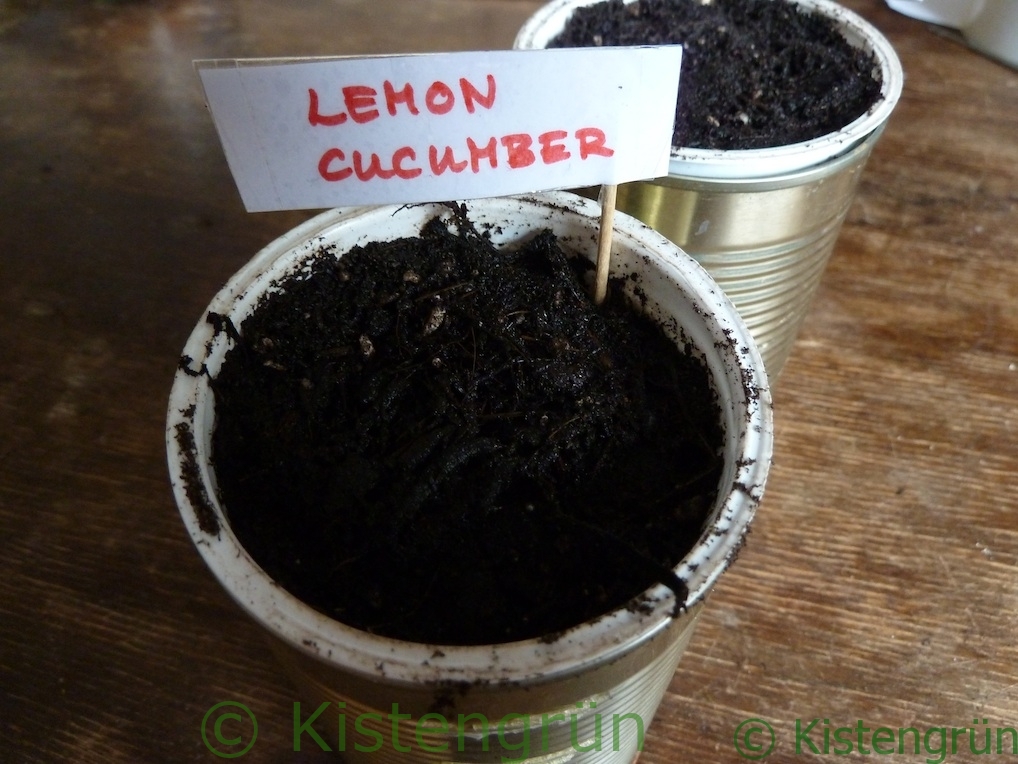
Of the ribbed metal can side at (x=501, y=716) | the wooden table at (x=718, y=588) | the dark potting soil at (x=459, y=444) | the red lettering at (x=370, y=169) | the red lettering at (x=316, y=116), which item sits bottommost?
the wooden table at (x=718, y=588)

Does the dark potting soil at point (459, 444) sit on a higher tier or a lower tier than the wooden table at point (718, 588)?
higher

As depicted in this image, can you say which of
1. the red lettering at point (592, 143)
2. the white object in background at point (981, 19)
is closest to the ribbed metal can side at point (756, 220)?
the red lettering at point (592, 143)

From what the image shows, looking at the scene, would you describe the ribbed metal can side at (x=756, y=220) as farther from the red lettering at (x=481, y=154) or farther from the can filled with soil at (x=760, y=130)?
the red lettering at (x=481, y=154)

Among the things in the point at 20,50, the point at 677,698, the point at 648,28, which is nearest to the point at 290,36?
the point at 20,50

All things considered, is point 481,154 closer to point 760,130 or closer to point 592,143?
point 592,143

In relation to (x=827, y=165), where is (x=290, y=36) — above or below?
below

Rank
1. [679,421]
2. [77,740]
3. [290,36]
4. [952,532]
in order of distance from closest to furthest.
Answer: [679,421], [77,740], [952,532], [290,36]

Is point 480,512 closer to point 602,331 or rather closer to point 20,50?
point 602,331
